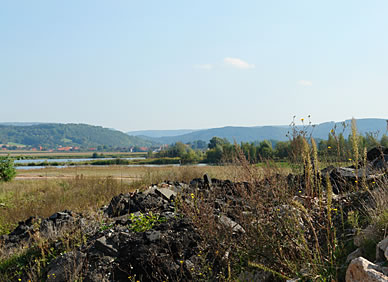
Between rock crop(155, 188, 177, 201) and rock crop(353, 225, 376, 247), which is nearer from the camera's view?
rock crop(353, 225, 376, 247)

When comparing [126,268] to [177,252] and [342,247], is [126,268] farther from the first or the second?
[342,247]

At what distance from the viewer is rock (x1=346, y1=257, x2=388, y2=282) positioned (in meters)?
2.78

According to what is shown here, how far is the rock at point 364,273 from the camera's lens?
2781 millimetres

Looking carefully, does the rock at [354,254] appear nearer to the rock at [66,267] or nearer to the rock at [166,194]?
the rock at [66,267]

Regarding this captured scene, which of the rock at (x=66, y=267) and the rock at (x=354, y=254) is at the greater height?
the rock at (x=354, y=254)

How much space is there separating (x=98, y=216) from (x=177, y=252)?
10.4 feet

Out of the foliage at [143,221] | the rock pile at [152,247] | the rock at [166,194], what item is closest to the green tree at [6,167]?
the rock pile at [152,247]

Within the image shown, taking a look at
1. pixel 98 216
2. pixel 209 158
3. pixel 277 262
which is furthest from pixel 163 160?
pixel 277 262

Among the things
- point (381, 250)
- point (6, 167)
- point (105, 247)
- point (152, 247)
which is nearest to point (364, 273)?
point (381, 250)

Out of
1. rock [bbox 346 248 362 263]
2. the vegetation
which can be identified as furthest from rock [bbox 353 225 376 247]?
rock [bbox 346 248 362 263]

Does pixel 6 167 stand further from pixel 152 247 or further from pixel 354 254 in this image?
pixel 354 254

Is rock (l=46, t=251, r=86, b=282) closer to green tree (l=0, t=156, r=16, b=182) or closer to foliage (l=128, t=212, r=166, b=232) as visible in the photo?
foliage (l=128, t=212, r=166, b=232)

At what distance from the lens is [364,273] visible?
2.86 meters

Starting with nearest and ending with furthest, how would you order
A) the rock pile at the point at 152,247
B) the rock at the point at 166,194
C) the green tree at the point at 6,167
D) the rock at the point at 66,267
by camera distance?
the rock pile at the point at 152,247
the rock at the point at 66,267
the rock at the point at 166,194
the green tree at the point at 6,167
